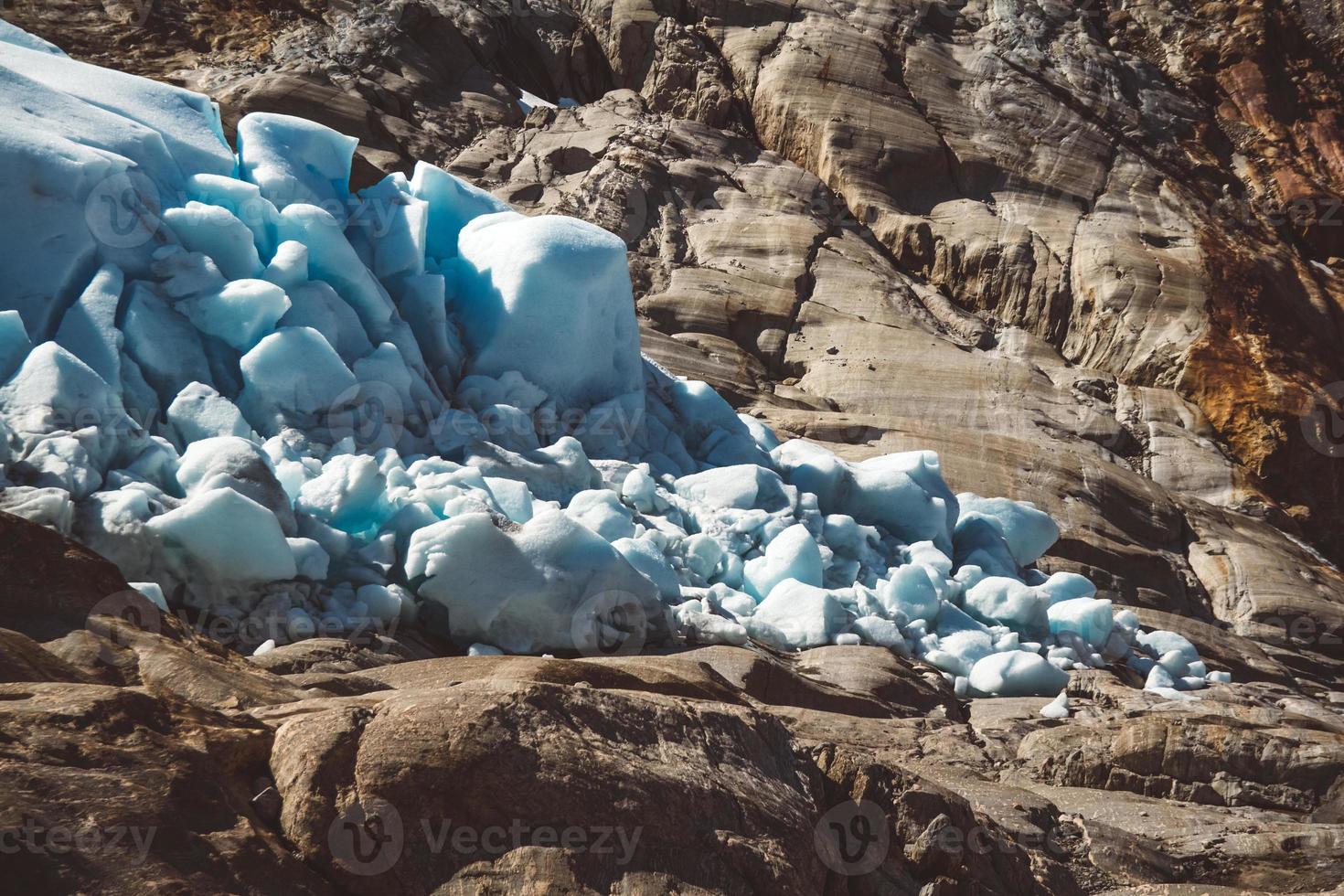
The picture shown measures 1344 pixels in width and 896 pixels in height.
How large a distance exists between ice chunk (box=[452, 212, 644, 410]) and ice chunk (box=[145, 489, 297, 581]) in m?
3.44

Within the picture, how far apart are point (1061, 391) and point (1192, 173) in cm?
608

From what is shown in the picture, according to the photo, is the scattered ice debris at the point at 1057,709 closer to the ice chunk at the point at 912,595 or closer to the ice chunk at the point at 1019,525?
the ice chunk at the point at 912,595

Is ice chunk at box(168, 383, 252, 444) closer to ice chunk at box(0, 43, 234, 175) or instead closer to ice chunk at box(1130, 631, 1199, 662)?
ice chunk at box(0, 43, 234, 175)

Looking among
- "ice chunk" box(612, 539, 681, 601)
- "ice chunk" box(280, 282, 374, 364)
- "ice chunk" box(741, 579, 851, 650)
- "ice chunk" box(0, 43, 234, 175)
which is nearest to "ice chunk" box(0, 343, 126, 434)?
"ice chunk" box(280, 282, 374, 364)

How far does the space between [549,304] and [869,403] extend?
5564 millimetres

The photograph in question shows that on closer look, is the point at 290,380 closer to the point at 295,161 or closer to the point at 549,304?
the point at 549,304

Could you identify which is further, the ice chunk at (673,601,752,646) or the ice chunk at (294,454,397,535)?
the ice chunk at (673,601,752,646)

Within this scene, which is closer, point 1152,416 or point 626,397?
point 626,397

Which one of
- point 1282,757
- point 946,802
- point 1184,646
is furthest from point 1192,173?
point 946,802

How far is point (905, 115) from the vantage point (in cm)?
1889

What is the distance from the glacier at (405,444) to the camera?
6512 millimetres

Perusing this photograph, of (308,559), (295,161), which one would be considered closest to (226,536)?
(308,559)

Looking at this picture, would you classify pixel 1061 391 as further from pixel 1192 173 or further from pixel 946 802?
pixel 946 802

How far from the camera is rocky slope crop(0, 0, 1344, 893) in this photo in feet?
10.7
